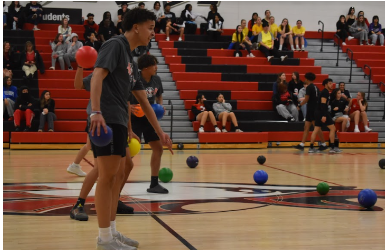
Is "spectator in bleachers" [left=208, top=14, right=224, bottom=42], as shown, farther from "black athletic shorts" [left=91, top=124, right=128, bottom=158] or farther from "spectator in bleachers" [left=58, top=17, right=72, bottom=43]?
"black athletic shorts" [left=91, top=124, right=128, bottom=158]

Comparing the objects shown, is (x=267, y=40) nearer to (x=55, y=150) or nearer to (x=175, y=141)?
(x=175, y=141)

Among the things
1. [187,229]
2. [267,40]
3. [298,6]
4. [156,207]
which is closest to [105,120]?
[187,229]

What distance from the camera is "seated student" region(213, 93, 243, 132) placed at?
607 inches

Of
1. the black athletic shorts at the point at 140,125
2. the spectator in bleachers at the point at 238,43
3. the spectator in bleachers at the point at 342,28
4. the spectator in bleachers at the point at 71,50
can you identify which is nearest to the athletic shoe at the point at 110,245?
the black athletic shorts at the point at 140,125

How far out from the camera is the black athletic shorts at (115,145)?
3830 millimetres

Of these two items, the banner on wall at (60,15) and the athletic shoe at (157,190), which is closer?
the athletic shoe at (157,190)

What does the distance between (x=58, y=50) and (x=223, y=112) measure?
232 inches

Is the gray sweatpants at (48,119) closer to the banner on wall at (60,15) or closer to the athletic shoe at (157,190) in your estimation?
the banner on wall at (60,15)

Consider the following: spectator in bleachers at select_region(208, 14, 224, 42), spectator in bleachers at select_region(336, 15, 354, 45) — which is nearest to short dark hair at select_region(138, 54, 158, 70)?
spectator in bleachers at select_region(208, 14, 224, 42)

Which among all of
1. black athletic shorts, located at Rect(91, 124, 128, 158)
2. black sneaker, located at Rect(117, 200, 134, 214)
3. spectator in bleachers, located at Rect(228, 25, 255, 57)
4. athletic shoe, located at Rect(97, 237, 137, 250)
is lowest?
black sneaker, located at Rect(117, 200, 134, 214)

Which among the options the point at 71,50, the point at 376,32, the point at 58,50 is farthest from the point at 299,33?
the point at 58,50

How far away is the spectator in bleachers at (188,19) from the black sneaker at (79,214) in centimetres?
1520

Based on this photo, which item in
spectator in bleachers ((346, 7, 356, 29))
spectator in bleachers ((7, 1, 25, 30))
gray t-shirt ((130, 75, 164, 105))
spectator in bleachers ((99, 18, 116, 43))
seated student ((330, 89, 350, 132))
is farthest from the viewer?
spectator in bleachers ((346, 7, 356, 29))

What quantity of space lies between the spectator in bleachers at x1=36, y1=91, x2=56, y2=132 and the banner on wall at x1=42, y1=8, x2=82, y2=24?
19.1ft
